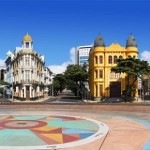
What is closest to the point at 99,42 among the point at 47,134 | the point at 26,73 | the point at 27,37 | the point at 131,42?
the point at 131,42

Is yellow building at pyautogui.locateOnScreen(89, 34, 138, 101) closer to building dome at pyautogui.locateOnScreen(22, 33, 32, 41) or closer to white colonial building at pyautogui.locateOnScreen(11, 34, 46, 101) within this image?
white colonial building at pyautogui.locateOnScreen(11, 34, 46, 101)

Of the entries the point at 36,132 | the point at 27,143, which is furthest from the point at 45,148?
the point at 36,132

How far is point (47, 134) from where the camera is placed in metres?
22.4

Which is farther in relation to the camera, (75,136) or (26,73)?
(26,73)

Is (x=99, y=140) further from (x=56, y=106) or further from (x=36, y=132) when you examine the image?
(x=56, y=106)

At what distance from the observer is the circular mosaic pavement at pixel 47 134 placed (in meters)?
18.9

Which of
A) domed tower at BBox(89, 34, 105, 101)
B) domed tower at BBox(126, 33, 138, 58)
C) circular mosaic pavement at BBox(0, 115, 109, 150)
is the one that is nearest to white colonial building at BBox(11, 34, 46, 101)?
domed tower at BBox(89, 34, 105, 101)

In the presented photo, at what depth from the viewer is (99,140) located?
66.0 ft

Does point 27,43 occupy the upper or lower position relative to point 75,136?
upper

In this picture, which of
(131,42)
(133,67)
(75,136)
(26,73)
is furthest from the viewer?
(26,73)

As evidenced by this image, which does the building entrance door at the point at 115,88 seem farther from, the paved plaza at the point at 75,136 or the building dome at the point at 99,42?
the paved plaza at the point at 75,136

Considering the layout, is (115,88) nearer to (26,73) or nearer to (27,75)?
(27,75)

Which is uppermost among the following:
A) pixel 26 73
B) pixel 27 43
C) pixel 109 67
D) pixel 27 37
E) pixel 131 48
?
pixel 27 37

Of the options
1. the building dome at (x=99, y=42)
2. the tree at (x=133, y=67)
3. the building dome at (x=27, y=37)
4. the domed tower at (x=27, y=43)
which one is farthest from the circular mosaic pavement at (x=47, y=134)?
the building dome at (x=27, y=37)
